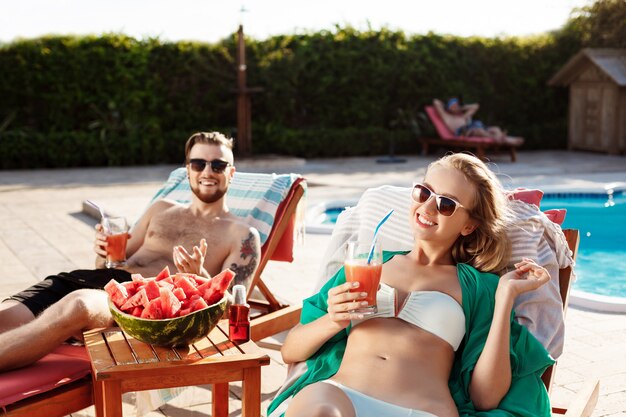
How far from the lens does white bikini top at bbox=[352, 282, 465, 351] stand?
2.53 meters

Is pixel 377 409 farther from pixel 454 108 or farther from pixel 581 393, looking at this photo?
pixel 454 108

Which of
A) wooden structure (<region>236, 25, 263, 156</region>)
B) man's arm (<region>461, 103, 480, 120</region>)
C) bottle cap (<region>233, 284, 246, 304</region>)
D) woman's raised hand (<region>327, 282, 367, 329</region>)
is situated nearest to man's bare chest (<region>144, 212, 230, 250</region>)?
bottle cap (<region>233, 284, 246, 304</region>)

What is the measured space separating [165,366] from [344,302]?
66 cm

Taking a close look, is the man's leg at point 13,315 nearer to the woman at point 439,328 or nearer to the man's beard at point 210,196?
the man's beard at point 210,196

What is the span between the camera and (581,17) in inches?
735

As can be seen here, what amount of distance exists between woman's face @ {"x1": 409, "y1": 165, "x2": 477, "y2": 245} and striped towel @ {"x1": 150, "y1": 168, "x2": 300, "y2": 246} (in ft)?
6.16

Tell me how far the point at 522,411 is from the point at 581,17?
1786cm

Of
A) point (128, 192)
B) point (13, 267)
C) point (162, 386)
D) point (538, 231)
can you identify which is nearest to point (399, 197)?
point (538, 231)

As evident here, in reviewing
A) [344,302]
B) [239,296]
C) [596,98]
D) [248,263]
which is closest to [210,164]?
[248,263]

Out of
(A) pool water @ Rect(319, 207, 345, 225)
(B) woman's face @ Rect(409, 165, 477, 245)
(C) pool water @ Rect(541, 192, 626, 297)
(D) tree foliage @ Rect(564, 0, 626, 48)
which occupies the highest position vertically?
(D) tree foliage @ Rect(564, 0, 626, 48)

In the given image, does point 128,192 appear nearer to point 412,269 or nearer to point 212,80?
point 212,80

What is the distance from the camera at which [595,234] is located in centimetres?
934

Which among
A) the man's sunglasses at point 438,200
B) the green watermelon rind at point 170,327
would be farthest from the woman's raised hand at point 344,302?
the green watermelon rind at point 170,327

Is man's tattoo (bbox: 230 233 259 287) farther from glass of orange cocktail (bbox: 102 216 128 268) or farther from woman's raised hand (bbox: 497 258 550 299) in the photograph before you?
woman's raised hand (bbox: 497 258 550 299)
